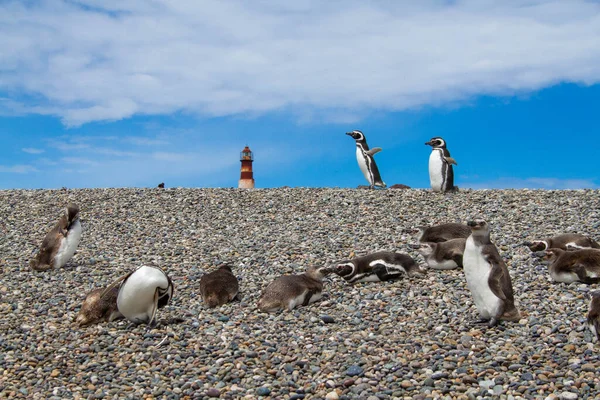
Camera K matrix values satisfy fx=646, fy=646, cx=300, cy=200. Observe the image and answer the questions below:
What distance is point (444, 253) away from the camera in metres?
8.16

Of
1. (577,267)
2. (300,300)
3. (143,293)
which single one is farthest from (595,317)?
(143,293)

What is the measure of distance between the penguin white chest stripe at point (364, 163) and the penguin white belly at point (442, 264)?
26.6 ft

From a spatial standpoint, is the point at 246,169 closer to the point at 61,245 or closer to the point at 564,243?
the point at 61,245

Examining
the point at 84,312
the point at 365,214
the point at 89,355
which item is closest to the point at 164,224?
the point at 365,214

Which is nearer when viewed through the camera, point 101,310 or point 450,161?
point 101,310

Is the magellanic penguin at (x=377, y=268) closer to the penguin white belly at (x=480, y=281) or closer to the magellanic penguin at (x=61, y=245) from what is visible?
the penguin white belly at (x=480, y=281)

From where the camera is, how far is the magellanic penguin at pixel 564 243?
850 centimetres

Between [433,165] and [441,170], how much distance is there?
0.27m

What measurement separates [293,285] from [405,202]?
7.30 m

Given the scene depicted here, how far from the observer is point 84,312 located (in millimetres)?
7020

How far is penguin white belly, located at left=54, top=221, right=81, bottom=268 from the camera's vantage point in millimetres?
9766

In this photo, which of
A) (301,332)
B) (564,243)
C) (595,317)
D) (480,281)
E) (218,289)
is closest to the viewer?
(595,317)

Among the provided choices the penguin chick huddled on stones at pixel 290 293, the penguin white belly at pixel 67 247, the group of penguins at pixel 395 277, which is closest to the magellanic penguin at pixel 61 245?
the penguin white belly at pixel 67 247

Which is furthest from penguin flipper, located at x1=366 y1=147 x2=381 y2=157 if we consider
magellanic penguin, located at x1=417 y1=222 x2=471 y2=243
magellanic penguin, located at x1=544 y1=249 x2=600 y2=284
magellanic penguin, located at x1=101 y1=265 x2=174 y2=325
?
magellanic penguin, located at x1=101 y1=265 x2=174 y2=325
